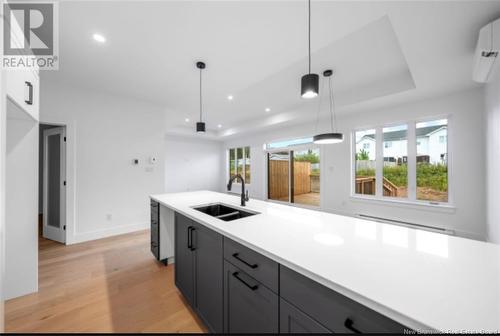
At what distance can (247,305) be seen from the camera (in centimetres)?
113

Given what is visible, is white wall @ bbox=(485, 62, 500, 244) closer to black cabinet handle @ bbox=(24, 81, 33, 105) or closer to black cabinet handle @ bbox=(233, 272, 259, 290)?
black cabinet handle @ bbox=(233, 272, 259, 290)

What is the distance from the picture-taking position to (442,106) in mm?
3438

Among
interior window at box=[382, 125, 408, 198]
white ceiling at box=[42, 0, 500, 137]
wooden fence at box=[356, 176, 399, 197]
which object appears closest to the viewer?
white ceiling at box=[42, 0, 500, 137]

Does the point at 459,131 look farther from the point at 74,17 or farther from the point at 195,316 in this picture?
the point at 74,17

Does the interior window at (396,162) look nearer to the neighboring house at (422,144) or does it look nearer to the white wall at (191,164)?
the neighboring house at (422,144)

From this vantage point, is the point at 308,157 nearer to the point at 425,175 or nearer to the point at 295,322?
the point at 425,175

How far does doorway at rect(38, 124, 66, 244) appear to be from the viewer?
11.1ft

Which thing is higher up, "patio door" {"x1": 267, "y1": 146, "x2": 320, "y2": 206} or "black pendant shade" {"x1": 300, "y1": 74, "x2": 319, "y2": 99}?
"black pendant shade" {"x1": 300, "y1": 74, "x2": 319, "y2": 99}

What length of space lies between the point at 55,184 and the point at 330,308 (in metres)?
4.86

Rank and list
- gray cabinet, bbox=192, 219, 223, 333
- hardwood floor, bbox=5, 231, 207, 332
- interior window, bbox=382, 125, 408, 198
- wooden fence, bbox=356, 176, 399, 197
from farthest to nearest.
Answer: wooden fence, bbox=356, 176, 399, 197, interior window, bbox=382, 125, 408, 198, hardwood floor, bbox=5, 231, 207, 332, gray cabinet, bbox=192, 219, 223, 333

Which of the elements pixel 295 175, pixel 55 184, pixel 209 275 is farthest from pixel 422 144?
pixel 55 184

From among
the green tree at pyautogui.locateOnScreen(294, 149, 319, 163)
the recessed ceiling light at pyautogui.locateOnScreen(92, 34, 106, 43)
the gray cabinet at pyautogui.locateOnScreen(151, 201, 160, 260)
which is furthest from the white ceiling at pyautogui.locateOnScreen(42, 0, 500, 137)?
the gray cabinet at pyautogui.locateOnScreen(151, 201, 160, 260)

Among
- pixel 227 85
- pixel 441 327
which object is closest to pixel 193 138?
pixel 227 85

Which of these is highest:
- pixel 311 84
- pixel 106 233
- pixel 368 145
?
pixel 311 84
